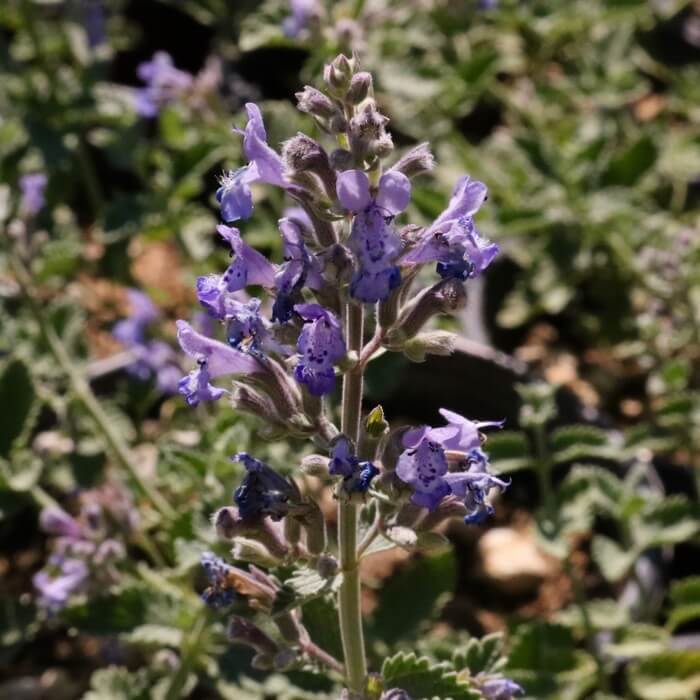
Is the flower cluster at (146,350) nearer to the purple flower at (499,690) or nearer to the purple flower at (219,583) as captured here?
the purple flower at (219,583)

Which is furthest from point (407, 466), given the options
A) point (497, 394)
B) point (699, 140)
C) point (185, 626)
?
point (699, 140)

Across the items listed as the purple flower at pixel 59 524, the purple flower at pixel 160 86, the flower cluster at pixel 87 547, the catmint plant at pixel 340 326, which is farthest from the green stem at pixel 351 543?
the purple flower at pixel 160 86

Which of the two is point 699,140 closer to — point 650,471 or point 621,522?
point 650,471

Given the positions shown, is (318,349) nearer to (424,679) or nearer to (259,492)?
(259,492)

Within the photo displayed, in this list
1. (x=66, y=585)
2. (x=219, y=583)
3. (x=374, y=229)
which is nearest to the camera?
(x=374, y=229)

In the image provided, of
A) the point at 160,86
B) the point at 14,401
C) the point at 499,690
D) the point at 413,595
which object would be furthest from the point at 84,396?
the point at 499,690

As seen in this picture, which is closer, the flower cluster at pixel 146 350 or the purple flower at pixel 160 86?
the flower cluster at pixel 146 350

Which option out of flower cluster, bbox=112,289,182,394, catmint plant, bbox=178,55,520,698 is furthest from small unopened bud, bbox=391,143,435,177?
flower cluster, bbox=112,289,182,394
